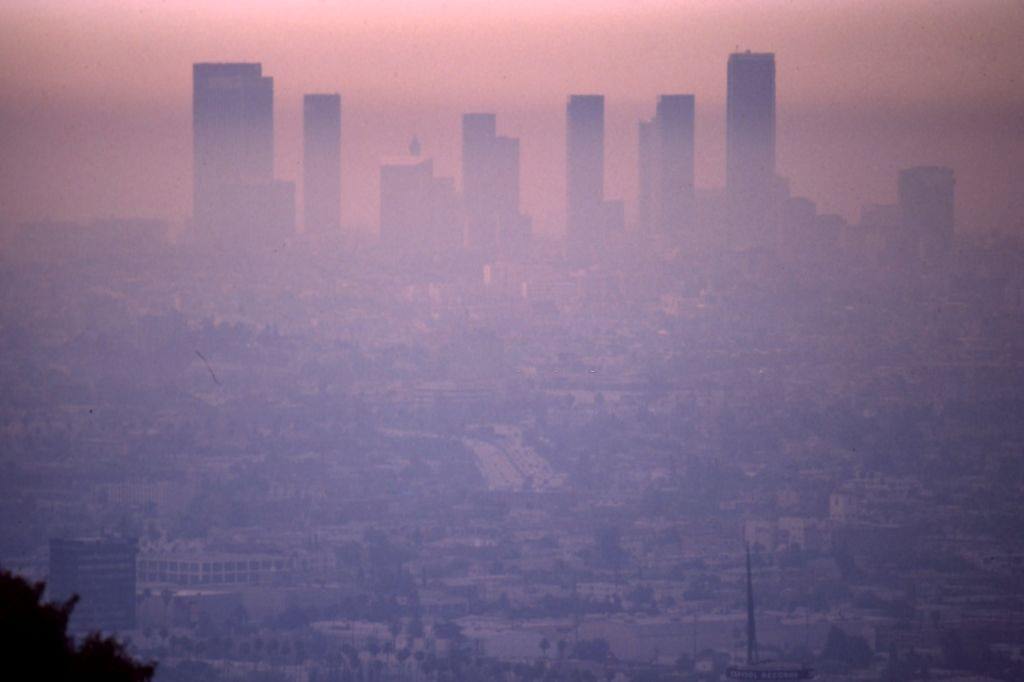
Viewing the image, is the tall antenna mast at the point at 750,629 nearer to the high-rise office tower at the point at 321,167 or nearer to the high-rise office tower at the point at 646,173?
the high-rise office tower at the point at 646,173

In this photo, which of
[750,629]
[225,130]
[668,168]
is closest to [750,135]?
[668,168]

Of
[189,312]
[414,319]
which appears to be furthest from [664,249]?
[189,312]

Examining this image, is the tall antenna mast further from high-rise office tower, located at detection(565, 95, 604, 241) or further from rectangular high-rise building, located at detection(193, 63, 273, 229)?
rectangular high-rise building, located at detection(193, 63, 273, 229)

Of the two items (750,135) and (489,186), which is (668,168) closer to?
(750,135)

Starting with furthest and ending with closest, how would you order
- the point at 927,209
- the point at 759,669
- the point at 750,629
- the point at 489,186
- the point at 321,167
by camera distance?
the point at 489,186, the point at 321,167, the point at 927,209, the point at 750,629, the point at 759,669

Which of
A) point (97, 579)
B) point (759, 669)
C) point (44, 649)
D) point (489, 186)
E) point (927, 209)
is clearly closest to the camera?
point (44, 649)

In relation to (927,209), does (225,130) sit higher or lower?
higher

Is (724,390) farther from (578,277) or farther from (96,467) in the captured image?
(96,467)

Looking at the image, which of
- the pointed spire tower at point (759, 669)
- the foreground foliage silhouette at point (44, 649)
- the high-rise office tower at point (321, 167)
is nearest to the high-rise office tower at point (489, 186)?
the high-rise office tower at point (321, 167)
